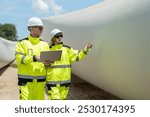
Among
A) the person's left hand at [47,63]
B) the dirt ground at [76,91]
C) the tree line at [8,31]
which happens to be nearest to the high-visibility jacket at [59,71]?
the person's left hand at [47,63]

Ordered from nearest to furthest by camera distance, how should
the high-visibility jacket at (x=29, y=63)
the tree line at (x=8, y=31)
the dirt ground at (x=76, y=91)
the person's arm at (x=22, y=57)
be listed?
the person's arm at (x=22, y=57), the high-visibility jacket at (x=29, y=63), the dirt ground at (x=76, y=91), the tree line at (x=8, y=31)

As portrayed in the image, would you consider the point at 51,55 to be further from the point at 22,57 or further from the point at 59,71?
the point at 22,57

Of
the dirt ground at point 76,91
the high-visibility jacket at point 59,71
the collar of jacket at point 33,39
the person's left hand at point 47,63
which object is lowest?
the dirt ground at point 76,91

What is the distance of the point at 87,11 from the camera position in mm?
7121

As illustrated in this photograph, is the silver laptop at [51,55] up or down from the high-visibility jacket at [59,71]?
up

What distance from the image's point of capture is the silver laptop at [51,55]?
455 centimetres

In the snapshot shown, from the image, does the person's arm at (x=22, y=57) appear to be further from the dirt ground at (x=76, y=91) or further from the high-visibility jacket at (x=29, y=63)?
the dirt ground at (x=76, y=91)

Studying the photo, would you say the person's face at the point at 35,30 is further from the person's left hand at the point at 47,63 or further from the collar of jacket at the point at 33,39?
the person's left hand at the point at 47,63

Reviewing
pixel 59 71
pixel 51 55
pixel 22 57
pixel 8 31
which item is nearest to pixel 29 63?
pixel 22 57

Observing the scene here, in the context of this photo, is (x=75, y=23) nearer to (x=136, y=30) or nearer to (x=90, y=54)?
(x=90, y=54)

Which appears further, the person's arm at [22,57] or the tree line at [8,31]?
the tree line at [8,31]

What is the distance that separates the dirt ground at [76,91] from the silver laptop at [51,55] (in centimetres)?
254

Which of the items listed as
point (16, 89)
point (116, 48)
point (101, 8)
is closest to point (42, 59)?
point (116, 48)

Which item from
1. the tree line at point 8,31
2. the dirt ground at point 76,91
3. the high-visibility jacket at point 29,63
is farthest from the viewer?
the tree line at point 8,31
